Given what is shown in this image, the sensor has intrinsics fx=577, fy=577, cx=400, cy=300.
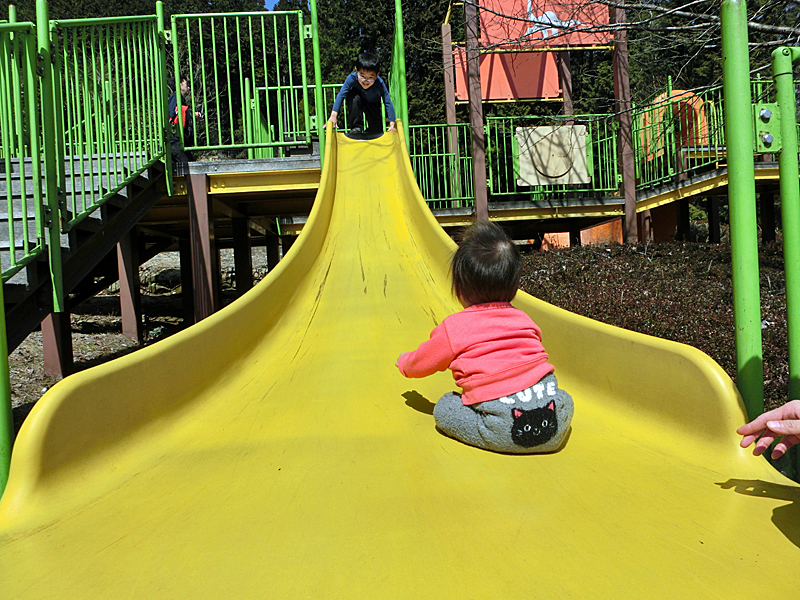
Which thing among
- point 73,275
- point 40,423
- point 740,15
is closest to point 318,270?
point 73,275

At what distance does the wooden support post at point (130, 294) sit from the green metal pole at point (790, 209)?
723 centimetres

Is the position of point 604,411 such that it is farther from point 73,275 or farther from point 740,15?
point 73,275

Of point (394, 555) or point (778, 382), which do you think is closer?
point (394, 555)

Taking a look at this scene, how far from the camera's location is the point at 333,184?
242 inches

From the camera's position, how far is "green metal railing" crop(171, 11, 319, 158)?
20.1 feet

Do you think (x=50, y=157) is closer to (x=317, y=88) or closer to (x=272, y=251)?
(x=317, y=88)

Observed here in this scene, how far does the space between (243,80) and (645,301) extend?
779cm

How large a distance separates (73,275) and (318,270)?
1690 mm

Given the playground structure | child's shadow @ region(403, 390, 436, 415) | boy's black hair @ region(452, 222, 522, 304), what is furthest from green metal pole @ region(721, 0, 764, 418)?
child's shadow @ region(403, 390, 436, 415)

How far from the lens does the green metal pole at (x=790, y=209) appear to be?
179 centimetres

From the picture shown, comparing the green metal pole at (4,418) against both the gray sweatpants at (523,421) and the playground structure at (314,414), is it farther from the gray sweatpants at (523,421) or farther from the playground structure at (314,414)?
the gray sweatpants at (523,421)

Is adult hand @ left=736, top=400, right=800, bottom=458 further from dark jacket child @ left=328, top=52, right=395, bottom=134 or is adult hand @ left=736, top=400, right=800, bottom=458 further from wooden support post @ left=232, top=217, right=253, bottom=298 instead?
wooden support post @ left=232, top=217, right=253, bottom=298

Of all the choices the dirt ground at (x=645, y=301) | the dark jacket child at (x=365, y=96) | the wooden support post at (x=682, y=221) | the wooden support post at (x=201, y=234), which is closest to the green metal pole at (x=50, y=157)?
the dirt ground at (x=645, y=301)

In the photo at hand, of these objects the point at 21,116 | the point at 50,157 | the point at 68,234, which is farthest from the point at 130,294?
the point at 21,116
